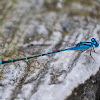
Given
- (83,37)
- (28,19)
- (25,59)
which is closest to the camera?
(25,59)

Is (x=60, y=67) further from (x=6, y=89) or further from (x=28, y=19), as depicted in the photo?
(x=28, y=19)

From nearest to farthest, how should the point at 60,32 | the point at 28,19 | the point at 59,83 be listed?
the point at 59,83 → the point at 60,32 → the point at 28,19

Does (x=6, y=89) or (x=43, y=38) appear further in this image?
(x=43, y=38)

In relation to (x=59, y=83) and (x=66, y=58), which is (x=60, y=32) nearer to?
(x=66, y=58)

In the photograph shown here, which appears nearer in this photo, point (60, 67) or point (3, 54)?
point (60, 67)

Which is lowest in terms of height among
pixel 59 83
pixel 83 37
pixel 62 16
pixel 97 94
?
pixel 97 94

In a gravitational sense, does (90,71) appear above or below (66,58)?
below

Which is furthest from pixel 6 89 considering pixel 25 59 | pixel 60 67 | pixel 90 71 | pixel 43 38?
pixel 43 38

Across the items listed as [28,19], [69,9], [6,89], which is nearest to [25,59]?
[6,89]

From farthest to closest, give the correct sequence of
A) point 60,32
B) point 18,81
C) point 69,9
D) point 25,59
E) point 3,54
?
point 69,9 → point 60,32 → point 3,54 → point 25,59 → point 18,81
